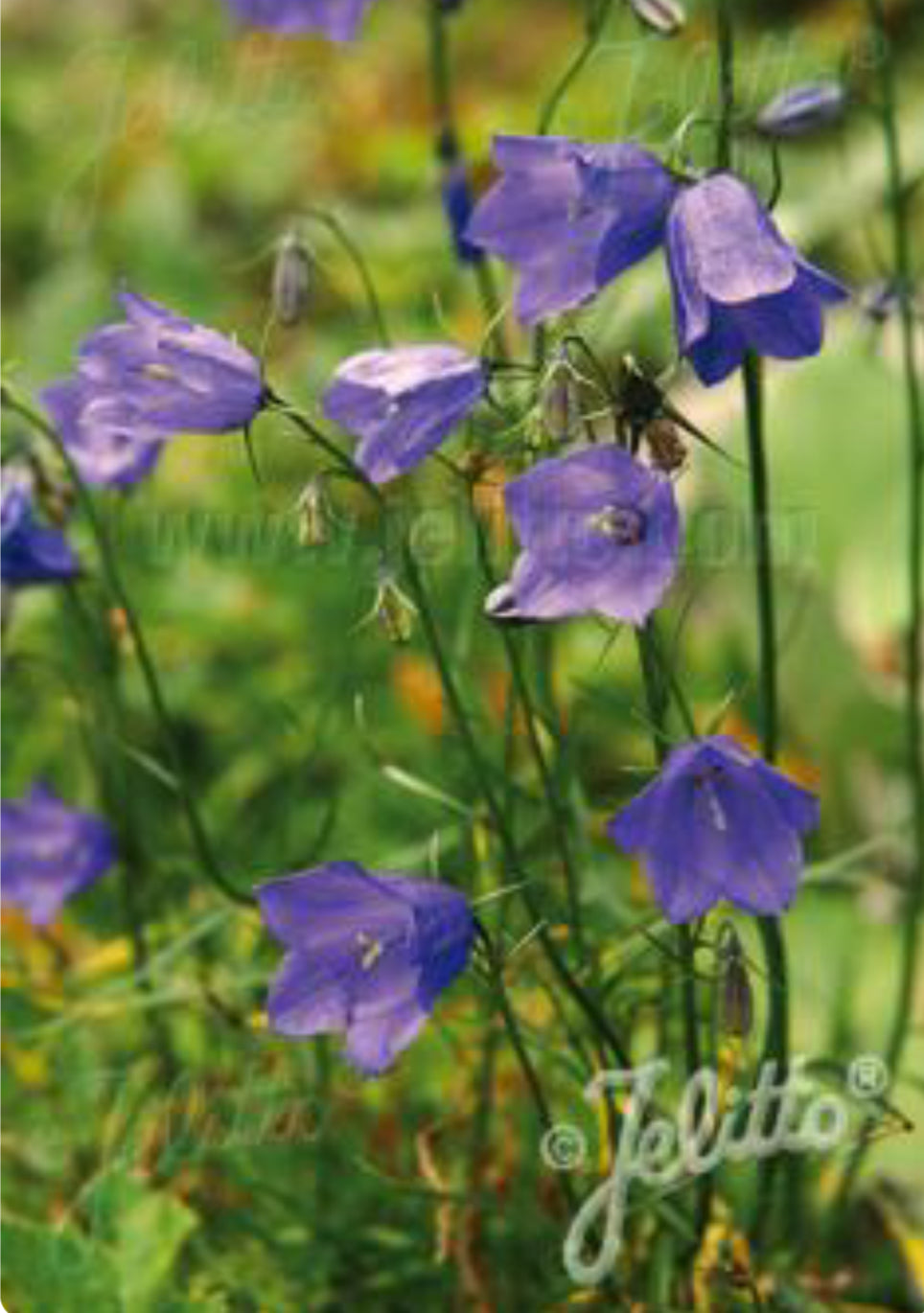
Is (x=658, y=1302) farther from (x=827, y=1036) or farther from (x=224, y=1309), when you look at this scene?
(x=827, y=1036)

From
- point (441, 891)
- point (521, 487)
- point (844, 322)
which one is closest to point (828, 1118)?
point (441, 891)

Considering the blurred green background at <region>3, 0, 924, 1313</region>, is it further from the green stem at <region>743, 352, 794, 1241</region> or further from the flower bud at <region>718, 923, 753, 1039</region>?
the flower bud at <region>718, 923, 753, 1039</region>

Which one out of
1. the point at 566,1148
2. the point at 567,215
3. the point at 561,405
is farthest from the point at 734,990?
the point at 567,215

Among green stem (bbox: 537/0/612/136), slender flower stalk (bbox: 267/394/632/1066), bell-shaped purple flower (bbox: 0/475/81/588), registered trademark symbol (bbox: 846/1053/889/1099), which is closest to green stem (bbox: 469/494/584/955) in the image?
slender flower stalk (bbox: 267/394/632/1066)

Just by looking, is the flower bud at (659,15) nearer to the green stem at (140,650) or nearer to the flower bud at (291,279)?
the flower bud at (291,279)

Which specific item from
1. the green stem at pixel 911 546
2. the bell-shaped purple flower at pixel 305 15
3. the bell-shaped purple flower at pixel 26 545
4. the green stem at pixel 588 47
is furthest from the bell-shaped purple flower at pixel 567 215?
the bell-shaped purple flower at pixel 26 545

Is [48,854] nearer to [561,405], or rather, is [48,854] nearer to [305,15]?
[305,15]
